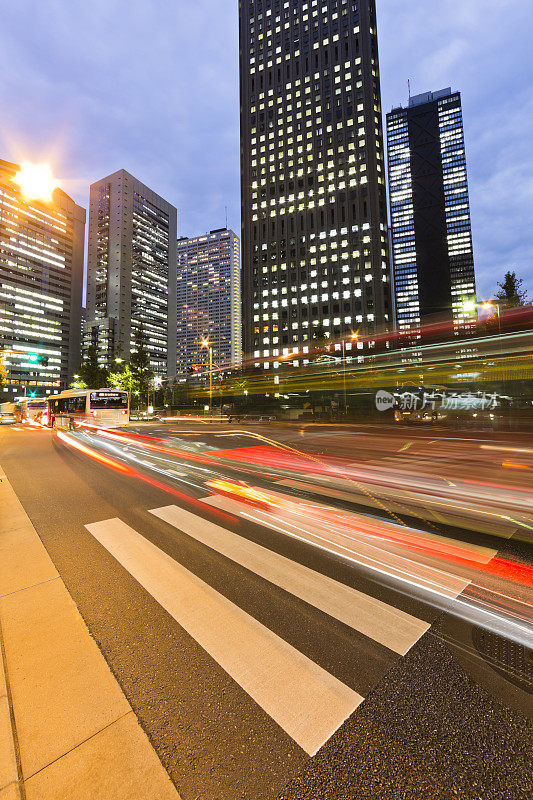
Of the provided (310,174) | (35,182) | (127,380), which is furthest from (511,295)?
(310,174)

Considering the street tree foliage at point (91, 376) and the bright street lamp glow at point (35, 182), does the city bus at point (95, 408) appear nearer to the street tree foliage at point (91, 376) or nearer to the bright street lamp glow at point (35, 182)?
the bright street lamp glow at point (35, 182)

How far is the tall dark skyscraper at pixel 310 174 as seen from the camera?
81.9 m

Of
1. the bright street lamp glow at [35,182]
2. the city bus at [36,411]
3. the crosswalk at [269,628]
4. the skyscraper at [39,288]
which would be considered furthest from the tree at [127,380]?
the skyscraper at [39,288]

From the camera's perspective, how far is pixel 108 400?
2678cm

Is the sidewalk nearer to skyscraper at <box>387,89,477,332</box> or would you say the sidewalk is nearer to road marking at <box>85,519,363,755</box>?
road marking at <box>85,519,363,755</box>

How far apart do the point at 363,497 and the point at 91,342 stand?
15141cm

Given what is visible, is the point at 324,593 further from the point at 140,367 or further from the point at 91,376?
the point at 91,376

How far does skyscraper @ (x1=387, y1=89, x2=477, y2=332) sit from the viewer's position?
525 ft

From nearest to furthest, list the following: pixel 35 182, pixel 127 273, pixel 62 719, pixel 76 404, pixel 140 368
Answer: pixel 62 719 < pixel 35 182 < pixel 76 404 < pixel 140 368 < pixel 127 273

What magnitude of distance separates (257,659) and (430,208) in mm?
207372

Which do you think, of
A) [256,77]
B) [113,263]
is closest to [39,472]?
[256,77]

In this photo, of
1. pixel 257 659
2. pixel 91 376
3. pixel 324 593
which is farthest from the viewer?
pixel 91 376

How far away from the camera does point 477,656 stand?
101 inches

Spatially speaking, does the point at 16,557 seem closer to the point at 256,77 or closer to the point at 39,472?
Result: the point at 39,472
